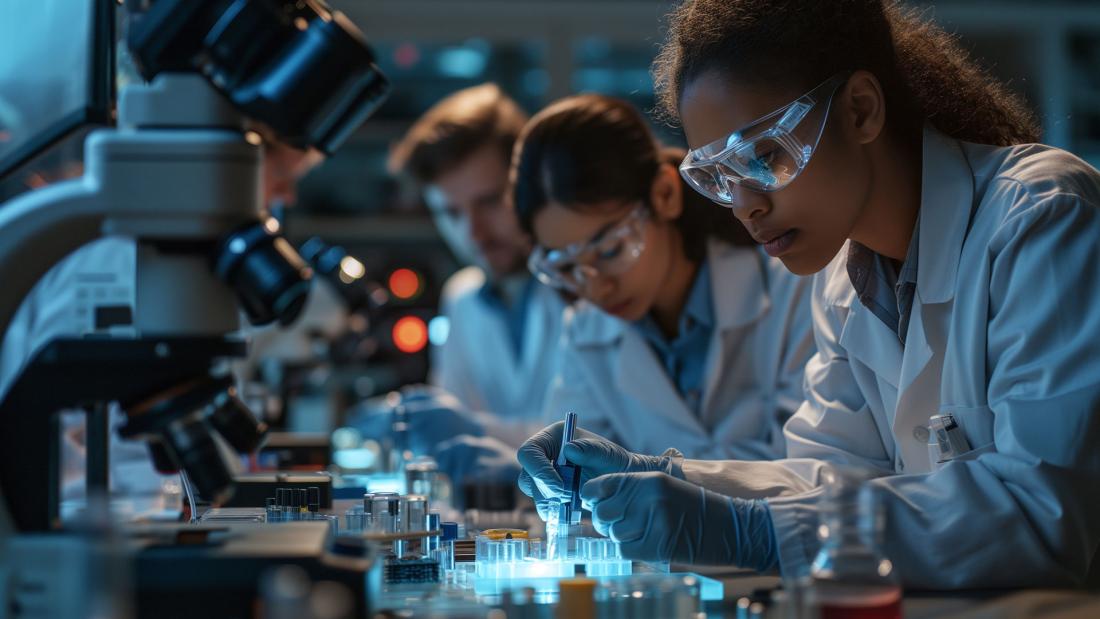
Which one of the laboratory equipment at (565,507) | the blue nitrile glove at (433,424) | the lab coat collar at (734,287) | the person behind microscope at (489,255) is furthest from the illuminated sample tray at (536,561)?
the person behind microscope at (489,255)

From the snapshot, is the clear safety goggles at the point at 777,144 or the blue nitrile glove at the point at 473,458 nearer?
the clear safety goggles at the point at 777,144

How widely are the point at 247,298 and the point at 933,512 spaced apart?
851 mm

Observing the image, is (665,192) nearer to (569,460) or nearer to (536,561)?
(569,460)

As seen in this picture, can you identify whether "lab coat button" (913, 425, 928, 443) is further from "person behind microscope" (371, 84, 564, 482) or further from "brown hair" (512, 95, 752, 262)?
"person behind microscope" (371, 84, 564, 482)

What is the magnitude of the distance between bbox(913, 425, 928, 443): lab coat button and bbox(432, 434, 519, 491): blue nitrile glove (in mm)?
923

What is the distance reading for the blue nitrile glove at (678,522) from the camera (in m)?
1.29

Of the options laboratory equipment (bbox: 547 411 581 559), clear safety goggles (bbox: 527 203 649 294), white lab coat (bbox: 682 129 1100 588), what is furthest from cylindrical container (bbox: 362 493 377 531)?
clear safety goggles (bbox: 527 203 649 294)

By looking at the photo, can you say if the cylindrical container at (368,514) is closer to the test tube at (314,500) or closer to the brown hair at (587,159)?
the test tube at (314,500)

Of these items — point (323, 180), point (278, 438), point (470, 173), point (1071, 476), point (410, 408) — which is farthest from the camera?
point (323, 180)

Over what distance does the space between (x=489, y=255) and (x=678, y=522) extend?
95.9 inches

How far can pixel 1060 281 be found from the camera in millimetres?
1342

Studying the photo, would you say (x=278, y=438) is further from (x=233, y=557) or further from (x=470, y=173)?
(x=233, y=557)

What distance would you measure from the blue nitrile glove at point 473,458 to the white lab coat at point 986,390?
0.77 metres

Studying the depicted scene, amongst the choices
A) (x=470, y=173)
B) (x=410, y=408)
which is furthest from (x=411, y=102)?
(x=410, y=408)
